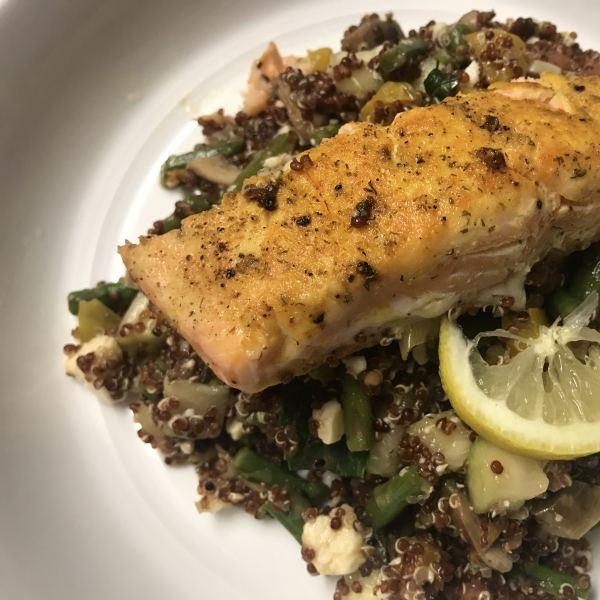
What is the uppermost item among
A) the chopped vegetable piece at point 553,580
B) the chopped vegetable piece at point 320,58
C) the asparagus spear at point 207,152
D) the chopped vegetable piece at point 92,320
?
the chopped vegetable piece at point 320,58

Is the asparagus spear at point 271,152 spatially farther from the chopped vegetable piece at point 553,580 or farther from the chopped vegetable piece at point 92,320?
the chopped vegetable piece at point 553,580

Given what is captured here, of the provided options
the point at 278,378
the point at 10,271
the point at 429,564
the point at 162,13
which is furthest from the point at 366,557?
the point at 162,13

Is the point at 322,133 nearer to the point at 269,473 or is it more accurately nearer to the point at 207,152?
the point at 207,152

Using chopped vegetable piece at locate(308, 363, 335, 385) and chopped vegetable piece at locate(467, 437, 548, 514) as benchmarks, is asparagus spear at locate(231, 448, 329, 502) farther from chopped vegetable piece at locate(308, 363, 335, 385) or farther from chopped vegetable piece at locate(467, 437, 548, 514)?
chopped vegetable piece at locate(467, 437, 548, 514)

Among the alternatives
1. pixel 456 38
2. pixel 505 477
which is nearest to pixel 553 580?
pixel 505 477

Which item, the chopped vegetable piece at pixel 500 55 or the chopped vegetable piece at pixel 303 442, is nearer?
the chopped vegetable piece at pixel 303 442

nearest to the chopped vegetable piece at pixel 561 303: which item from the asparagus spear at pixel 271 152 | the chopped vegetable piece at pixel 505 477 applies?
the chopped vegetable piece at pixel 505 477

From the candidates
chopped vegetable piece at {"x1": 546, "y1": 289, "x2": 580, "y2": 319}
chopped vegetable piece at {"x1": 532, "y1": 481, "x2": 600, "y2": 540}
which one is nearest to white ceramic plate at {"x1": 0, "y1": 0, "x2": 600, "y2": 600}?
chopped vegetable piece at {"x1": 532, "y1": 481, "x2": 600, "y2": 540}
